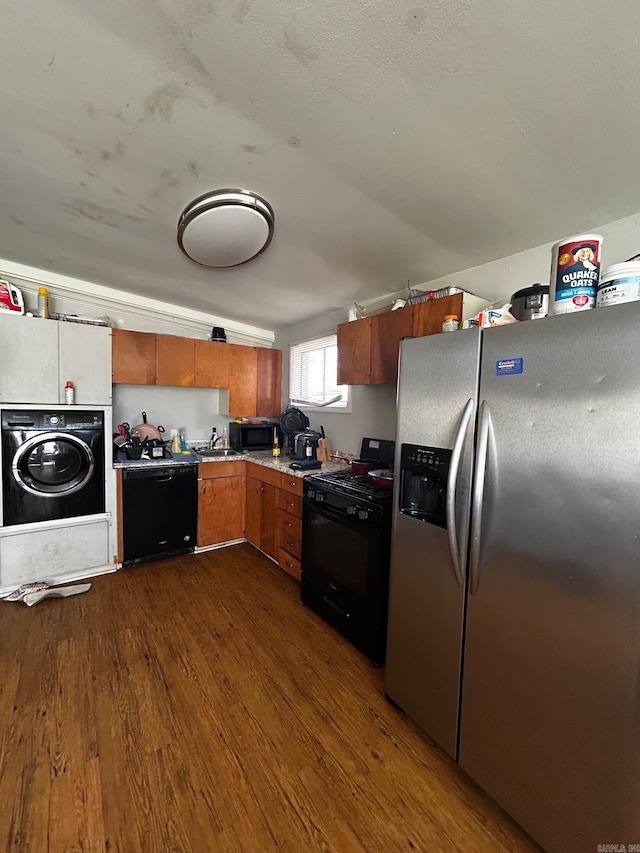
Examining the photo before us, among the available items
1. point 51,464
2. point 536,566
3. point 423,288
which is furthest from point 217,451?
point 536,566

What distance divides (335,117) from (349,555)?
2.13m

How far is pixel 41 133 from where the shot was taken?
57.3 inches

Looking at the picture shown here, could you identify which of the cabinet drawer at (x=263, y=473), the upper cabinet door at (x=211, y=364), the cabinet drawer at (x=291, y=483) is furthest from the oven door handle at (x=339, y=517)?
the upper cabinet door at (x=211, y=364)

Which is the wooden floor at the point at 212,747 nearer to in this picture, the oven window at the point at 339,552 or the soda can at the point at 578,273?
the oven window at the point at 339,552

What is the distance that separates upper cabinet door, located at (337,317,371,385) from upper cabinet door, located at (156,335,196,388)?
5.42ft

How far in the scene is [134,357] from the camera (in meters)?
3.22

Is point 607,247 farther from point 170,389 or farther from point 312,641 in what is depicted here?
point 170,389

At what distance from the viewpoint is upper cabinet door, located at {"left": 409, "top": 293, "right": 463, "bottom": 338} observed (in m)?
2.03

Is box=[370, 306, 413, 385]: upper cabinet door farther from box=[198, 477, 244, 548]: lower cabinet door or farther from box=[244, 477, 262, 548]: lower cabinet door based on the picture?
box=[198, 477, 244, 548]: lower cabinet door

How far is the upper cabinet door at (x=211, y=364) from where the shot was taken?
360cm

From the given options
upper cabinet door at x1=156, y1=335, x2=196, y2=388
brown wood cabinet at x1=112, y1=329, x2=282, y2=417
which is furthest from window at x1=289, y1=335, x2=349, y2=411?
upper cabinet door at x1=156, y1=335, x2=196, y2=388

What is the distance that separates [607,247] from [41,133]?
2.68 metres

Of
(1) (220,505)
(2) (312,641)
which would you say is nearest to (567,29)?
(2) (312,641)

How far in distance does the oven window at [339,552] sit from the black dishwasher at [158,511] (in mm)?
1390
